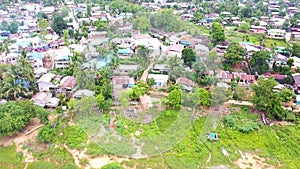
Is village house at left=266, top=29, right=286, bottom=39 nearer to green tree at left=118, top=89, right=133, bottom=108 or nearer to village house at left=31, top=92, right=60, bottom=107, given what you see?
green tree at left=118, top=89, right=133, bottom=108

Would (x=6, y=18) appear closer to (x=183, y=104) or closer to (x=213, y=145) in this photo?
(x=183, y=104)

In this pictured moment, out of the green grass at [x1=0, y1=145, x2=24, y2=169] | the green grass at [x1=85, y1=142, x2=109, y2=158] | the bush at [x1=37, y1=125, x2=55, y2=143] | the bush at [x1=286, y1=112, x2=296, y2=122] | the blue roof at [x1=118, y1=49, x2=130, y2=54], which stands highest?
the blue roof at [x1=118, y1=49, x2=130, y2=54]

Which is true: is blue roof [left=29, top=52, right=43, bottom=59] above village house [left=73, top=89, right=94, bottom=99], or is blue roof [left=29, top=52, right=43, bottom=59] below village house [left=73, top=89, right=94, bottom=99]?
above

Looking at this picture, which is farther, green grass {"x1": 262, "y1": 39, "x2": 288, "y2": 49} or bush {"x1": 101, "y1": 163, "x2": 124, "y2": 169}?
green grass {"x1": 262, "y1": 39, "x2": 288, "y2": 49}

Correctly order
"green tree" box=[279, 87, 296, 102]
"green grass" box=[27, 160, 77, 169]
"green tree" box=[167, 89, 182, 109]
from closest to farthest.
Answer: "green grass" box=[27, 160, 77, 169] < "green tree" box=[167, 89, 182, 109] < "green tree" box=[279, 87, 296, 102]

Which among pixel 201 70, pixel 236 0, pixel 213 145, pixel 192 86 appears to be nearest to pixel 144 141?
pixel 213 145

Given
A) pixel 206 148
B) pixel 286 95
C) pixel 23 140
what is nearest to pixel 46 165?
pixel 23 140

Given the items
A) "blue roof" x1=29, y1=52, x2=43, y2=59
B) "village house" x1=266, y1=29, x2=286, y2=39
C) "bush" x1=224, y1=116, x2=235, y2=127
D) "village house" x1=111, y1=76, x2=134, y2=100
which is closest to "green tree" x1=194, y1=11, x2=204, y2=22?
"village house" x1=266, y1=29, x2=286, y2=39
